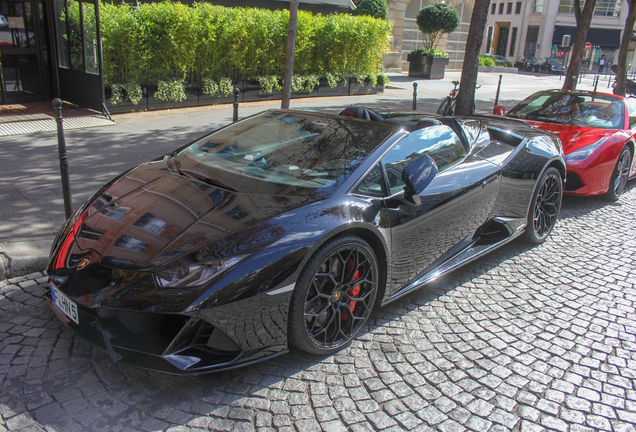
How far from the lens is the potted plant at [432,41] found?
83.1 ft

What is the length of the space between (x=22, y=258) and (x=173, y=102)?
8.59 metres

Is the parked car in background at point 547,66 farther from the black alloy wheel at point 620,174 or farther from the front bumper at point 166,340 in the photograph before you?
the front bumper at point 166,340

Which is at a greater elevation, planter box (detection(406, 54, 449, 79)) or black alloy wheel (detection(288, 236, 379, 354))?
planter box (detection(406, 54, 449, 79))

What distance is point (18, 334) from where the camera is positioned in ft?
9.98

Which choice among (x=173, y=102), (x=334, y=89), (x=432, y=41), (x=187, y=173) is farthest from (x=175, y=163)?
(x=432, y=41)

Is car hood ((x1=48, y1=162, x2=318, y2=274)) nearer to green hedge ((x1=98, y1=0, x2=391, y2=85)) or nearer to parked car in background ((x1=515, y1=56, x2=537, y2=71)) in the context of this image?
green hedge ((x1=98, y1=0, x2=391, y2=85))

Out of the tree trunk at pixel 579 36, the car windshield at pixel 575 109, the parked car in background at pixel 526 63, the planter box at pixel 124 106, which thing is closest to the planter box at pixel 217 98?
the planter box at pixel 124 106

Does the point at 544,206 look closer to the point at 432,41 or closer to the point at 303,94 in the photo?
the point at 303,94

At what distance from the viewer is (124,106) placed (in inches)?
426

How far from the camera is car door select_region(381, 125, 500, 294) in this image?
3.32m

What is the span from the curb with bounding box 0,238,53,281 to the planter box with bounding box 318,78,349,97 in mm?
12132

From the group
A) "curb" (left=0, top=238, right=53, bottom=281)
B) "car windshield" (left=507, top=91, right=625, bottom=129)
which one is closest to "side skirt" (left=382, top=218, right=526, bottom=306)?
"curb" (left=0, top=238, right=53, bottom=281)

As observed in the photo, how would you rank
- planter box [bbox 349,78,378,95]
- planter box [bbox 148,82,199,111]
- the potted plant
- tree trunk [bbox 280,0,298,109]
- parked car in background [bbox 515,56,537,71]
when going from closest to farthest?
tree trunk [bbox 280,0,298,109] < planter box [bbox 148,82,199,111] < planter box [bbox 349,78,378,95] < the potted plant < parked car in background [bbox 515,56,537,71]

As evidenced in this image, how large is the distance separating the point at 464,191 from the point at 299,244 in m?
1.71
